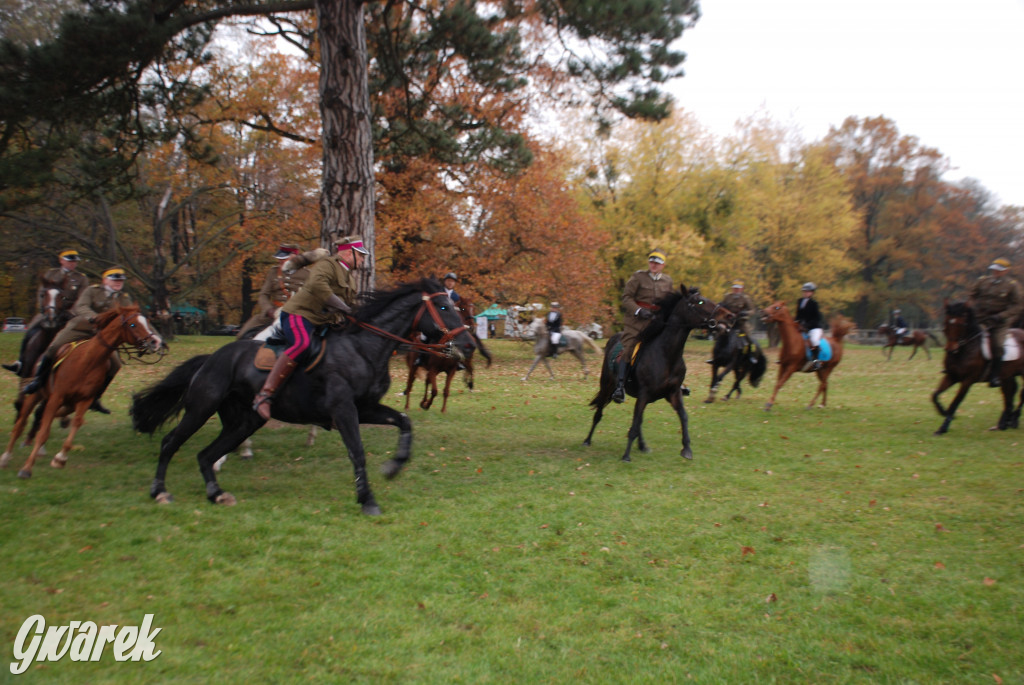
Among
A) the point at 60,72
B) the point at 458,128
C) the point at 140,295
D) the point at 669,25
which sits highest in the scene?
the point at 669,25

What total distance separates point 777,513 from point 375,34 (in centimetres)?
1217

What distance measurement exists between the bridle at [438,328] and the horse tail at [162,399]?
6.90 feet

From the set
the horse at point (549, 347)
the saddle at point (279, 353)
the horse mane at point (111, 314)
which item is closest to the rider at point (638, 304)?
the saddle at point (279, 353)

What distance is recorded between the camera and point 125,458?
8617 millimetres

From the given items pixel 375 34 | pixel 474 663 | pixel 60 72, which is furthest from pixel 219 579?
pixel 375 34

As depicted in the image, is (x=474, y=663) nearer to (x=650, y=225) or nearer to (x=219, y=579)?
(x=219, y=579)

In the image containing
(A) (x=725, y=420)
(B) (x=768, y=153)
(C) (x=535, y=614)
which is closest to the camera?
(C) (x=535, y=614)

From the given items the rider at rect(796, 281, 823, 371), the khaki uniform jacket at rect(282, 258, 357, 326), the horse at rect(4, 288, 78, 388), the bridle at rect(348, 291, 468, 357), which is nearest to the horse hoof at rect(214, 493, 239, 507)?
the khaki uniform jacket at rect(282, 258, 357, 326)

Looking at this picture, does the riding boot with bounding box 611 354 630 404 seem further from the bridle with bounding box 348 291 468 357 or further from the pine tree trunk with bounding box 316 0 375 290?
the pine tree trunk with bounding box 316 0 375 290

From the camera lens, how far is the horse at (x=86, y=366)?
24.7ft

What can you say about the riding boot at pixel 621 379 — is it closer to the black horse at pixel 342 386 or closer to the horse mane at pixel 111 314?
the black horse at pixel 342 386

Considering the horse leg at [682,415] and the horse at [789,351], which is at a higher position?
the horse at [789,351]

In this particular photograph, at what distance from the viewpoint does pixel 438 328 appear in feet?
23.1

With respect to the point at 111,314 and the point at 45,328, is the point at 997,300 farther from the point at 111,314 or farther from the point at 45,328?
the point at 45,328
